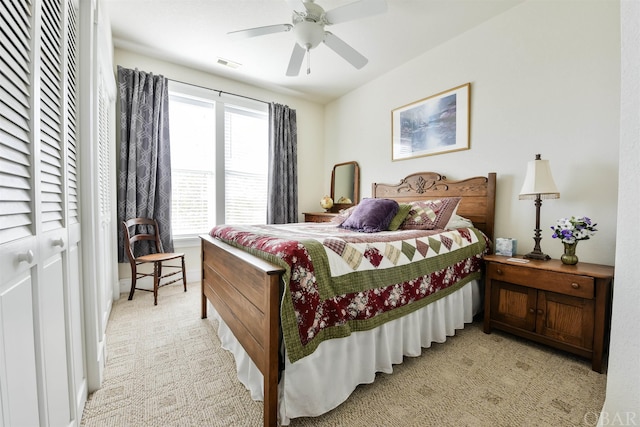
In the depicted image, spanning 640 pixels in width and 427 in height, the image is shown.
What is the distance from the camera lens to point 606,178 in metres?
1.96

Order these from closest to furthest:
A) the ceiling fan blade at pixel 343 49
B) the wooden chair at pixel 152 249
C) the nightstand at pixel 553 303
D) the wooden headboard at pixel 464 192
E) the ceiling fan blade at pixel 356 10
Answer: the nightstand at pixel 553 303, the ceiling fan blade at pixel 356 10, the ceiling fan blade at pixel 343 49, the wooden headboard at pixel 464 192, the wooden chair at pixel 152 249

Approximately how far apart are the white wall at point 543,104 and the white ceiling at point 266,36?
0.28 m

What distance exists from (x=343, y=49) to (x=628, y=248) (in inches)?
88.5

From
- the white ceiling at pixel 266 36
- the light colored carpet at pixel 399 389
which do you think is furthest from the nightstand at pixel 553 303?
the white ceiling at pixel 266 36

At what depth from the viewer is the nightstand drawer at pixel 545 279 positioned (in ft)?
5.59

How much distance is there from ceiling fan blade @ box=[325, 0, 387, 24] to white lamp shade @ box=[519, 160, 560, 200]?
63.5 inches

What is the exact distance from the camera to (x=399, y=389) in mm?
1509

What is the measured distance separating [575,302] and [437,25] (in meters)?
2.63

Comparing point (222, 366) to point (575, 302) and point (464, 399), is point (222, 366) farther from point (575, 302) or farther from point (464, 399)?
point (575, 302)

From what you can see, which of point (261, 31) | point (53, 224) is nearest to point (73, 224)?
point (53, 224)

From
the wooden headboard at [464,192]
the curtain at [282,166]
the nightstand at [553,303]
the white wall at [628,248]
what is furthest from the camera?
the curtain at [282,166]

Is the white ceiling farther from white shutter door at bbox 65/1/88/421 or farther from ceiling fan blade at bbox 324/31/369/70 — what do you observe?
white shutter door at bbox 65/1/88/421

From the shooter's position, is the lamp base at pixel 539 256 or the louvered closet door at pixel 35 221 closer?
the louvered closet door at pixel 35 221

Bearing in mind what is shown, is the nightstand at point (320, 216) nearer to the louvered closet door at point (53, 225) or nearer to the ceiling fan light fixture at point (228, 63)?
the ceiling fan light fixture at point (228, 63)
